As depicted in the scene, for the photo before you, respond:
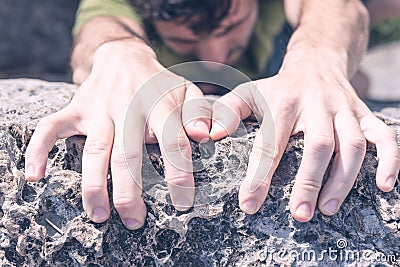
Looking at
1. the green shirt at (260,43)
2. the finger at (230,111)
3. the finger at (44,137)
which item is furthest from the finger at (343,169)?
the green shirt at (260,43)

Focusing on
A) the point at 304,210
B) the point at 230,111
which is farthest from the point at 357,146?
the point at 230,111

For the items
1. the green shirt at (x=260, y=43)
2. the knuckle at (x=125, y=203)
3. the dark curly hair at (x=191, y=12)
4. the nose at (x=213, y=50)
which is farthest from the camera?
the green shirt at (x=260, y=43)

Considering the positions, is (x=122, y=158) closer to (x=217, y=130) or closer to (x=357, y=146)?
(x=217, y=130)

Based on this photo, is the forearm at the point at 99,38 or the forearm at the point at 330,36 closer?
the forearm at the point at 330,36

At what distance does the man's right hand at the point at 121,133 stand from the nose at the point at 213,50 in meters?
0.66

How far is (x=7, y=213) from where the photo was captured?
3.81ft

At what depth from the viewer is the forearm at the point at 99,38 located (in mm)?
1581

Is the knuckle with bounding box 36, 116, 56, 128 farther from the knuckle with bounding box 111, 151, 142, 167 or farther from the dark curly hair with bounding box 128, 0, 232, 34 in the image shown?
the dark curly hair with bounding box 128, 0, 232, 34

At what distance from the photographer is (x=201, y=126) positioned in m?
1.21

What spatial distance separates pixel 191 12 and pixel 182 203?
2.99ft

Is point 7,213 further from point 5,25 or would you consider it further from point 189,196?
point 5,25

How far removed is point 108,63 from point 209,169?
1.26 ft

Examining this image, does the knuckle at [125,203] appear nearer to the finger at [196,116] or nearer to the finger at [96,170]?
the finger at [96,170]

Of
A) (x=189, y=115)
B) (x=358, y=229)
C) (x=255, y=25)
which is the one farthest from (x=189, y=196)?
(x=255, y=25)
